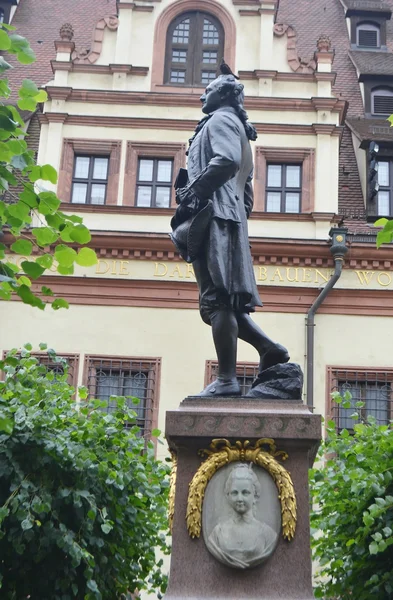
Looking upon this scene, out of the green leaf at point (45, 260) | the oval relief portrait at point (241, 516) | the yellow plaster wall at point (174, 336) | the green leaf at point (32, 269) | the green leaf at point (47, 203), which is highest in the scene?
the yellow plaster wall at point (174, 336)

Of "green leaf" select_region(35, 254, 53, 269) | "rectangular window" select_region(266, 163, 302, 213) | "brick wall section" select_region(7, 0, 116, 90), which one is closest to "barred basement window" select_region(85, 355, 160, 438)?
"rectangular window" select_region(266, 163, 302, 213)

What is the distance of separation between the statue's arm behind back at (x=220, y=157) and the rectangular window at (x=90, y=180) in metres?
10.5

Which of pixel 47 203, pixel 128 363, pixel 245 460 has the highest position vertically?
pixel 128 363

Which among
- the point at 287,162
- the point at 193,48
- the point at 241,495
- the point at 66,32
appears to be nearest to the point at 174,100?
the point at 193,48

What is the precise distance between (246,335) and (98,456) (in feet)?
10.4

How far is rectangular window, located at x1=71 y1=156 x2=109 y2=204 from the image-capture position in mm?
17672

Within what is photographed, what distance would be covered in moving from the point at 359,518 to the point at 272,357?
2818 millimetres

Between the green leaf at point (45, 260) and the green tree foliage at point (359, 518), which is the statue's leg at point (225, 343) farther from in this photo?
the green tree foliage at point (359, 518)

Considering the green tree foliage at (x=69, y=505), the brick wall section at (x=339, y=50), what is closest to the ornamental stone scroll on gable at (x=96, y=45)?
the brick wall section at (x=339, y=50)

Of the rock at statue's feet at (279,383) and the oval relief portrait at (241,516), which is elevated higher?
the rock at statue's feet at (279,383)

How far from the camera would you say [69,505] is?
9242 millimetres

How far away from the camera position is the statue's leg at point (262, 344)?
7035mm

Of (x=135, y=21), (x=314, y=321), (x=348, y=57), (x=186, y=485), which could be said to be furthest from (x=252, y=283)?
(x=348, y=57)

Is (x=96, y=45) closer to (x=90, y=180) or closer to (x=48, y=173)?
(x=90, y=180)
